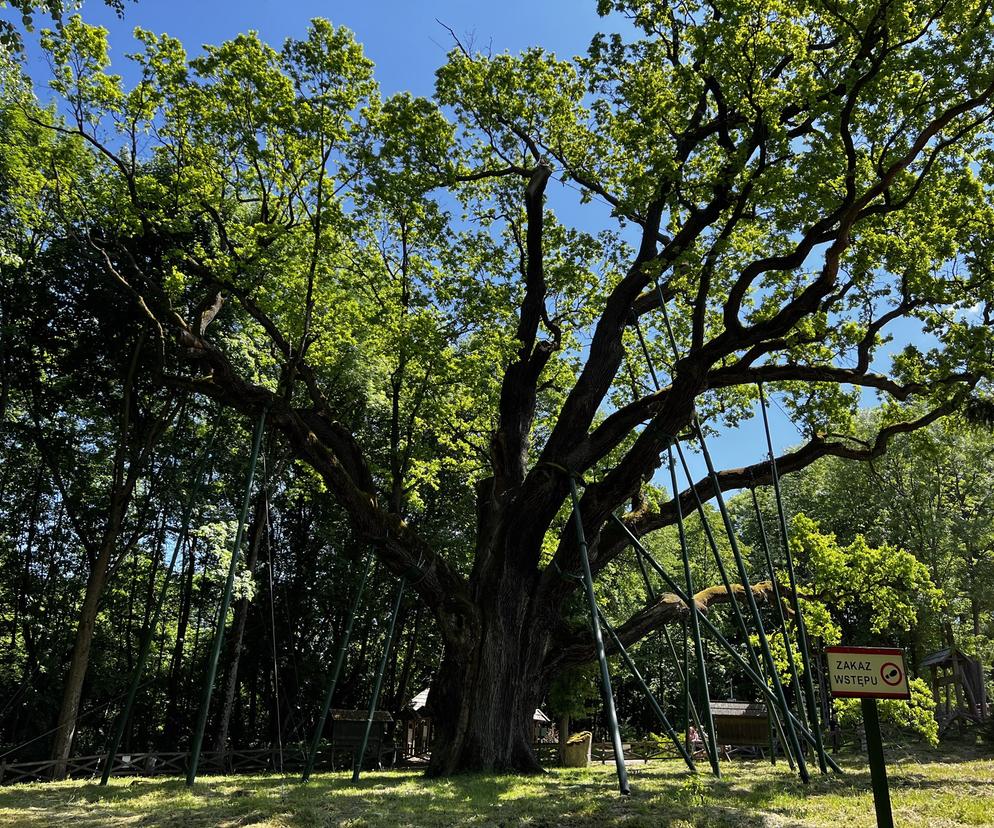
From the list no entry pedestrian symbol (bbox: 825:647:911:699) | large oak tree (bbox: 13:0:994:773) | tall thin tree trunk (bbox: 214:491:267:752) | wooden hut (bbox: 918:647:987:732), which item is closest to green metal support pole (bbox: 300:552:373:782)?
large oak tree (bbox: 13:0:994:773)

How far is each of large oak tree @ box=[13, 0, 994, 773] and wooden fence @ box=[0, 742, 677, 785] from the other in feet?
20.3

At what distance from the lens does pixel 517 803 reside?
614 centimetres

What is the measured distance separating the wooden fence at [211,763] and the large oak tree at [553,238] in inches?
244

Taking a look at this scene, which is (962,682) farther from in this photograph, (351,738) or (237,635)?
(237,635)

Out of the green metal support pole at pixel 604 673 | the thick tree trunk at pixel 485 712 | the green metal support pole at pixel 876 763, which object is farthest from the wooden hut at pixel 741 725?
the green metal support pole at pixel 876 763

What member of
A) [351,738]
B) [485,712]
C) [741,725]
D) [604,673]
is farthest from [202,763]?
[741,725]

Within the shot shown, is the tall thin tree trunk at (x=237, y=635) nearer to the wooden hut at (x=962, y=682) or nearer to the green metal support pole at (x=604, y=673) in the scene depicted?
the green metal support pole at (x=604, y=673)

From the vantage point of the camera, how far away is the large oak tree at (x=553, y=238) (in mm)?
7809

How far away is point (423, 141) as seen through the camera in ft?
34.5

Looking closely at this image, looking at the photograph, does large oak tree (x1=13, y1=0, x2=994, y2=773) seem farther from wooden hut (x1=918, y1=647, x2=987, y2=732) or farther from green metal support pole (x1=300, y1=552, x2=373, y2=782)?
wooden hut (x1=918, y1=647, x2=987, y2=732)

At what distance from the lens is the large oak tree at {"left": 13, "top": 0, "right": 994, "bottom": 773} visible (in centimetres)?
781

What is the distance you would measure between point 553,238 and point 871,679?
34.6 ft

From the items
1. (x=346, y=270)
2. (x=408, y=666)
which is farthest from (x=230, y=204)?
(x=408, y=666)

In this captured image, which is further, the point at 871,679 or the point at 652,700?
the point at 652,700
